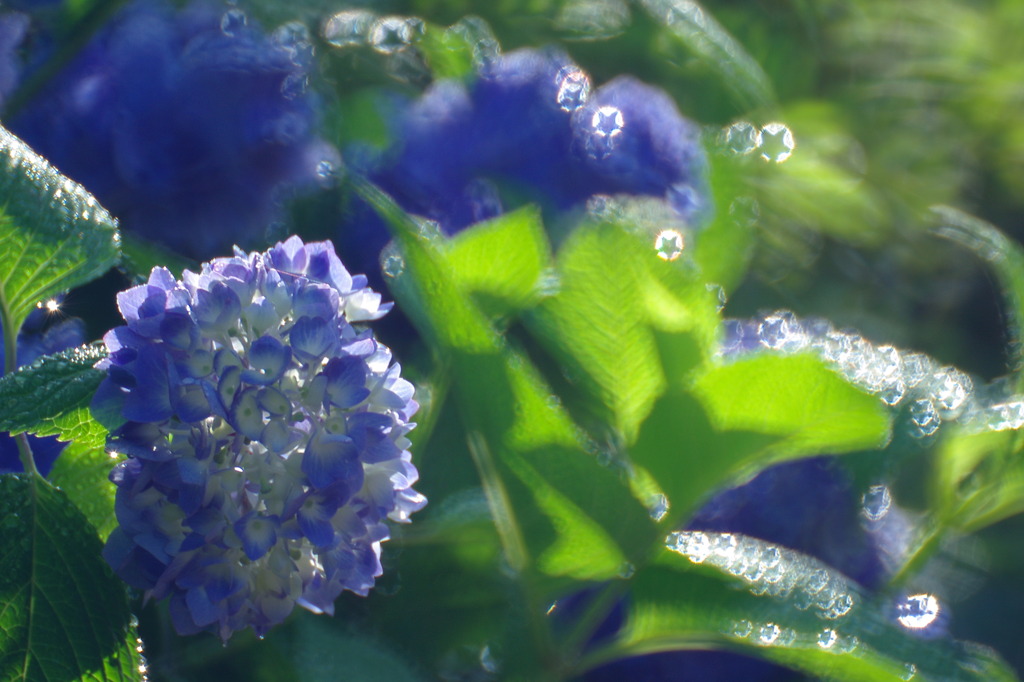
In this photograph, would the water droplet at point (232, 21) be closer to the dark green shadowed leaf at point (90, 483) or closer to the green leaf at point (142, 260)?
the green leaf at point (142, 260)

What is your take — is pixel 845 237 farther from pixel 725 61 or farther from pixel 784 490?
pixel 784 490

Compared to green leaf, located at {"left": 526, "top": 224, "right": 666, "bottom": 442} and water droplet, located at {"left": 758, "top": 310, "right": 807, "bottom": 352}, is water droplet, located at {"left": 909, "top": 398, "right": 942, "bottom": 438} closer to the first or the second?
water droplet, located at {"left": 758, "top": 310, "right": 807, "bottom": 352}

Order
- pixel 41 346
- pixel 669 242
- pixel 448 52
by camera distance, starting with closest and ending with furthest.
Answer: pixel 41 346 → pixel 669 242 → pixel 448 52

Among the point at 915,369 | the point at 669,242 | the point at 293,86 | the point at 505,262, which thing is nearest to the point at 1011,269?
the point at 915,369

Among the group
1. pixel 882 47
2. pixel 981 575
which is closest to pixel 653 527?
pixel 981 575

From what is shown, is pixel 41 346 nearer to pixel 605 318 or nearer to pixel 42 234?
pixel 42 234

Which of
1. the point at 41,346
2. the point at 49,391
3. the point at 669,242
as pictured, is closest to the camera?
the point at 49,391

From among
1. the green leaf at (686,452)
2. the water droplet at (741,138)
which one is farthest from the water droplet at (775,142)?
the green leaf at (686,452)

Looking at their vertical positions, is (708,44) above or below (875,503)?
above
